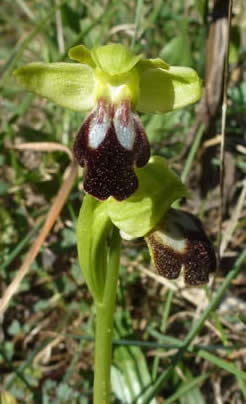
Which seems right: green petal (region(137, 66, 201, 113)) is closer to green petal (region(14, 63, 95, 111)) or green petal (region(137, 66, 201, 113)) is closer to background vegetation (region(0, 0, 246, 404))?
green petal (region(14, 63, 95, 111))

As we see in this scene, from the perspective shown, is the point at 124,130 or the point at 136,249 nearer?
the point at 124,130

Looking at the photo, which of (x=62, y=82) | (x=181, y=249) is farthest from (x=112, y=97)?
(x=181, y=249)

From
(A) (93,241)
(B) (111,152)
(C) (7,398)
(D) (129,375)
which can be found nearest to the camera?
(B) (111,152)

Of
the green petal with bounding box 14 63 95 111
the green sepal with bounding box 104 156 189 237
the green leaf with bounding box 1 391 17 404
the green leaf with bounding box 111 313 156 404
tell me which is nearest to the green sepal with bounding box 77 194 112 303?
the green sepal with bounding box 104 156 189 237

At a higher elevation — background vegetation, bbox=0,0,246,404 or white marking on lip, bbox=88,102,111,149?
white marking on lip, bbox=88,102,111,149

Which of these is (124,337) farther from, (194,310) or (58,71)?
(58,71)

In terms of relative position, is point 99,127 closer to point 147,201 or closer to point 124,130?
point 124,130

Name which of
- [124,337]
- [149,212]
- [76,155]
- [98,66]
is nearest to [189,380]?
[124,337]
